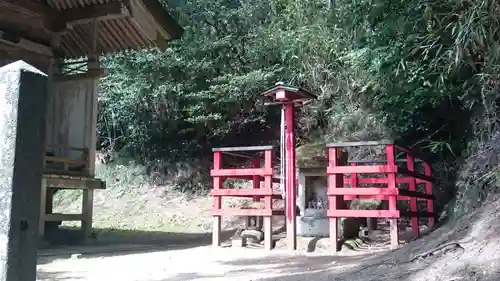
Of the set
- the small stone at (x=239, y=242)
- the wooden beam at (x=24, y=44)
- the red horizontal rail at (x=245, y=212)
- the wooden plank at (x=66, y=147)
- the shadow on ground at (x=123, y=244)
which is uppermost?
the wooden beam at (x=24, y=44)

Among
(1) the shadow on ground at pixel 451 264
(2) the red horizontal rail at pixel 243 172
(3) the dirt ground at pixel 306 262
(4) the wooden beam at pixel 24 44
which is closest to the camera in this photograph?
(1) the shadow on ground at pixel 451 264

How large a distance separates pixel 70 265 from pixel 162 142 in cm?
1076

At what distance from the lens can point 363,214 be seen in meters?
7.44

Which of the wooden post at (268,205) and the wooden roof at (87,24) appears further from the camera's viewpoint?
the wooden roof at (87,24)

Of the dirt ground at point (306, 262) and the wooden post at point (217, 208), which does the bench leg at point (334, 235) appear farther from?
the wooden post at point (217, 208)

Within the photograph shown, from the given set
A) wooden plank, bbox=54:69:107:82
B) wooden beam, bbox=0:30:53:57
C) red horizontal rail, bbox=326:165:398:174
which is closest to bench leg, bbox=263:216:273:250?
red horizontal rail, bbox=326:165:398:174

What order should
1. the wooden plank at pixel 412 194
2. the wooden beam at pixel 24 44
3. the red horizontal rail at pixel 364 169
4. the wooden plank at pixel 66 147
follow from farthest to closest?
the wooden plank at pixel 66 147 → the wooden beam at pixel 24 44 → the wooden plank at pixel 412 194 → the red horizontal rail at pixel 364 169

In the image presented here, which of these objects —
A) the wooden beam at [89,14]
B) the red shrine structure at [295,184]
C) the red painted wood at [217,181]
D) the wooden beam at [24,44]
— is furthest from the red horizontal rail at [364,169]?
the wooden beam at [24,44]

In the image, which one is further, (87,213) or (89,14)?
(87,213)

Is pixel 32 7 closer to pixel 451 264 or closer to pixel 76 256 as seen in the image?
pixel 76 256

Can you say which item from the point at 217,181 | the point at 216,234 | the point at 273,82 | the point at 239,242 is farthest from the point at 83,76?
the point at 273,82

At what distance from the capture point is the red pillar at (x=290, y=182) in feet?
25.9

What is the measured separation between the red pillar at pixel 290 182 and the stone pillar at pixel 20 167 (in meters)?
6.20

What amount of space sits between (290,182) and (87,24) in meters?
5.40
